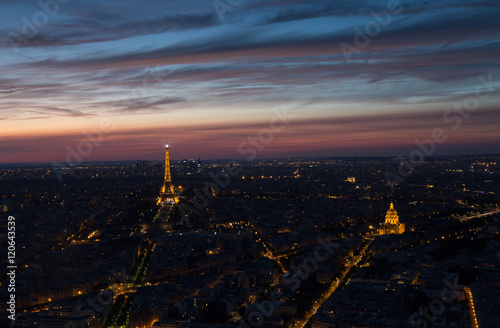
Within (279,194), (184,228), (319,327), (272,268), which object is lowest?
(319,327)

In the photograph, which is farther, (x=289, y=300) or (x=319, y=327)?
(x=289, y=300)

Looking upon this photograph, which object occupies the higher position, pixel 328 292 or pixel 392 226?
pixel 392 226

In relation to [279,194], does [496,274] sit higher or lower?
lower

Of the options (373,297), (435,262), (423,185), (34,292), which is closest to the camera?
(373,297)

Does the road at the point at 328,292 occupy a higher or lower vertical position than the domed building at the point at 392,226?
lower

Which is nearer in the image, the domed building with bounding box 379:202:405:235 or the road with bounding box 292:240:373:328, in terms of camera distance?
the road with bounding box 292:240:373:328

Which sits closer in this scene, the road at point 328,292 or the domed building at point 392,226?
the road at point 328,292

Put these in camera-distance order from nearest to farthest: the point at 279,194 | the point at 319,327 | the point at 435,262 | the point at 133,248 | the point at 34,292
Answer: the point at 319,327 < the point at 34,292 < the point at 435,262 < the point at 133,248 < the point at 279,194

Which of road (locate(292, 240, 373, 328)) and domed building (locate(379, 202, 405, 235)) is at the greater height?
domed building (locate(379, 202, 405, 235))

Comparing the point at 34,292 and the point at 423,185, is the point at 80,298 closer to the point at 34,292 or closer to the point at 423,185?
the point at 34,292

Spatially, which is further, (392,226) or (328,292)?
(392,226)

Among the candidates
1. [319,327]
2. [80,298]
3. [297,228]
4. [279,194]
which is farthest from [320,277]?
[279,194]
